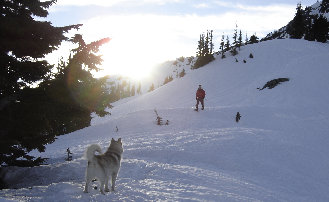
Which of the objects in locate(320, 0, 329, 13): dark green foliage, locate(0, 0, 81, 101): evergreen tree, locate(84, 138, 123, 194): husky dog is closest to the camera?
locate(84, 138, 123, 194): husky dog

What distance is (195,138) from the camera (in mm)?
17594

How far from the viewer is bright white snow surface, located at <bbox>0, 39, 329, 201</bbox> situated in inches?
348

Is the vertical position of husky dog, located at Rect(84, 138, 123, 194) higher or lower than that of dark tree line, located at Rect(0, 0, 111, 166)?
lower

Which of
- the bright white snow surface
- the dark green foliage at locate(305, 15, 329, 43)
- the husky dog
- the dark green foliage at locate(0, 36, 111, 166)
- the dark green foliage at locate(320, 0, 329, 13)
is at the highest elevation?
the dark green foliage at locate(320, 0, 329, 13)

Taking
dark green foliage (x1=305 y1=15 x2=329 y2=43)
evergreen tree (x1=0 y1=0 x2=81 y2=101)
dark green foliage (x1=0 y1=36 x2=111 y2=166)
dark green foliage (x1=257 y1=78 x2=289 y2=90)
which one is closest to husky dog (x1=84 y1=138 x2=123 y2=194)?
dark green foliage (x1=0 y1=36 x2=111 y2=166)

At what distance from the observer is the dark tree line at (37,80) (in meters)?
8.91

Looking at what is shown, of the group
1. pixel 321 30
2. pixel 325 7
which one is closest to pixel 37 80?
pixel 321 30

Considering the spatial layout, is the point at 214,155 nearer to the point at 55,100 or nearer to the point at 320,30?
the point at 55,100

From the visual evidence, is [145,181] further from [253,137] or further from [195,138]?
[253,137]

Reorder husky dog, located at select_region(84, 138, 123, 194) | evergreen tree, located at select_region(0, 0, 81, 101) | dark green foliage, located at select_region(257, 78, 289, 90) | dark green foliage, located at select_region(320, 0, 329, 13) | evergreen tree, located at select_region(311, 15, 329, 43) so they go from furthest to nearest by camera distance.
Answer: dark green foliage, located at select_region(320, 0, 329, 13)
evergreen tree, located at select_region(311, 15, 329, 43)
dark green foliage, located at select_region(257, 78, 289, 90)
evergreen tree, located at select_region(0, 0, 81, 101)
husky dog, located at select_region(84, 138, 123, 194)

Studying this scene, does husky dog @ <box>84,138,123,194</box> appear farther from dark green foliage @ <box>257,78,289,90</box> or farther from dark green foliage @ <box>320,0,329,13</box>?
dark green foliage @ <box>320,0,329,13</box>

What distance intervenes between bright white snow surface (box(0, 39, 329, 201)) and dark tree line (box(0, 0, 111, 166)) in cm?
195

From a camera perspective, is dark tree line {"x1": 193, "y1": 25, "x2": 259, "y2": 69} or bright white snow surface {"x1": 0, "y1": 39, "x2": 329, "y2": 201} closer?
bright white snow surface {"x1": 0, "y1": 39, "x2": 329, "y2": 201}

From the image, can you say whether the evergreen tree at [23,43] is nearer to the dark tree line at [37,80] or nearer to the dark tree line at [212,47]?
the dark tree line at [37,80]
